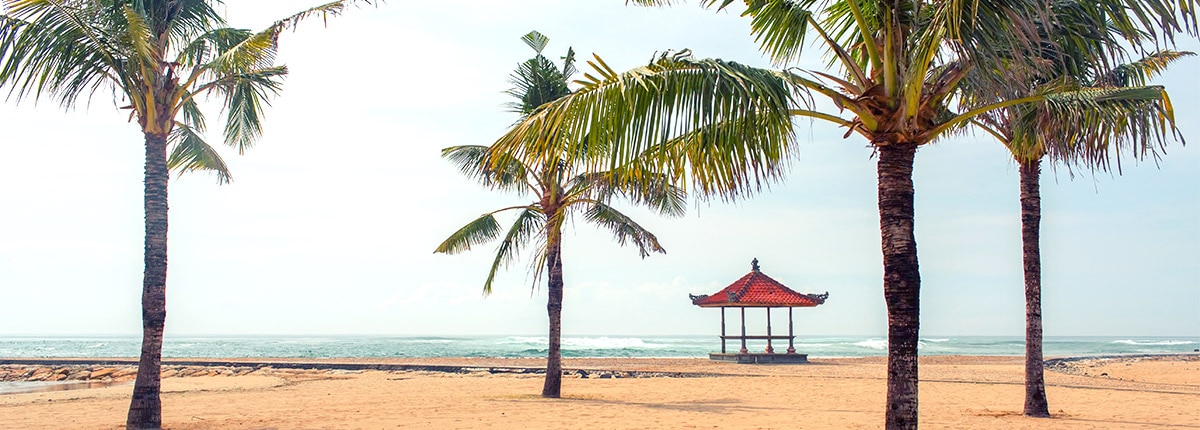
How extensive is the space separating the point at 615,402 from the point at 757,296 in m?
13.1

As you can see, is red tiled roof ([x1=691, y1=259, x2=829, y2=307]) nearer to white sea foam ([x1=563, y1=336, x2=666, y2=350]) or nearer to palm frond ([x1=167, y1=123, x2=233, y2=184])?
palm frond ([x1=167, y1=123, x2=233, y2=184])

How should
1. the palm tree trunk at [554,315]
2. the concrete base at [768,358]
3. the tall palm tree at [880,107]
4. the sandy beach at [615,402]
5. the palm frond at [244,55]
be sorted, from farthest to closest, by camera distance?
1. the concrete base at [768,358]
2. the palm tree trunk at [554,315]
3. the sandy beach at [615,402]
4. the palm frond at [244,55]
5. the tall palm tree at [880,107]

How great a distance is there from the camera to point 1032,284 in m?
12.4

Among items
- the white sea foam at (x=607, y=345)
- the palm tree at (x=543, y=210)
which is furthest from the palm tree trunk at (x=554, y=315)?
the white sea foam at (x=607, y=345)

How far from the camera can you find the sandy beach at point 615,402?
12.2m

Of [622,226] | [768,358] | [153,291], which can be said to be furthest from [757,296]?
[153,291]

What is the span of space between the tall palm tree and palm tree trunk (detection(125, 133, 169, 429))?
21.0 feet

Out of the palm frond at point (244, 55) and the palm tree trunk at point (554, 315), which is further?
the palm tree trunk at point (554, 315)

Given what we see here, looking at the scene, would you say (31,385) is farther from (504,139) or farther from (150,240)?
(504,139)

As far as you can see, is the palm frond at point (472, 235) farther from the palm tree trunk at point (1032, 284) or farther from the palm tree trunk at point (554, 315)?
the palm tree trunk at point (1032, 284)

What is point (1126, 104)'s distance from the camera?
304 inches

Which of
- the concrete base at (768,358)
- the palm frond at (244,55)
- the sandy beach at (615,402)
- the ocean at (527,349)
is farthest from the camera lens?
the ocean at (527,349)

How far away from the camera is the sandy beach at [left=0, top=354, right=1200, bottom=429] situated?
1225cm

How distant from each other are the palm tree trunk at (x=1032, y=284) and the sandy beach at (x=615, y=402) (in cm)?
36
